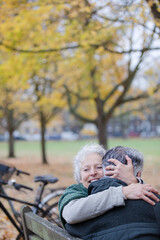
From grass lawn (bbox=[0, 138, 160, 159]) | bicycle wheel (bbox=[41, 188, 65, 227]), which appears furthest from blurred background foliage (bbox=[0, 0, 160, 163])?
grass lawn (bbox=[0, 138, 160, 159])

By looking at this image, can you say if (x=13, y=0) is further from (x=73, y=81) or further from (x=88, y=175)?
(x=73, y=81)

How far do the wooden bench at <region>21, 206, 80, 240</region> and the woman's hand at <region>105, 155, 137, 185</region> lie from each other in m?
0.40

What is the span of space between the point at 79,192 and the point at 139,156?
0.42m

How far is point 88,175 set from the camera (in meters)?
2.10

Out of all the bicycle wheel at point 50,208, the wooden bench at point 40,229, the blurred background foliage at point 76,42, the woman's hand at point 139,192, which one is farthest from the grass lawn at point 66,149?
the woman's hand at point 139,192

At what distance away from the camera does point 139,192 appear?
1.62 m

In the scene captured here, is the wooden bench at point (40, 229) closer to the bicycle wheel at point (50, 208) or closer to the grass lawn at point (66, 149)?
the bicycle wheel at point (50, 208)

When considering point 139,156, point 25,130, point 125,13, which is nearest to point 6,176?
point 139,156

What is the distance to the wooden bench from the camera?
183cm

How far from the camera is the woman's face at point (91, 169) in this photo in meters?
2.08

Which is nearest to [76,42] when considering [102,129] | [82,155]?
[102,129]

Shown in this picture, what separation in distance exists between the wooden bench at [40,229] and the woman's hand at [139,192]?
1.27 feet

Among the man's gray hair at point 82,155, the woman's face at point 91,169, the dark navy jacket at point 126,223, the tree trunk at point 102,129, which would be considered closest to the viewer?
the dark navy jacket at point 126,223

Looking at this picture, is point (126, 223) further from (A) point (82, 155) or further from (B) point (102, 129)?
(B) point (102, 129)
